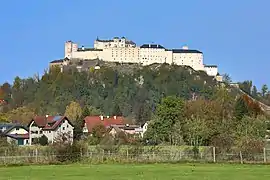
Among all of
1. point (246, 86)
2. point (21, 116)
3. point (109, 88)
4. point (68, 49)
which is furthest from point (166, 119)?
point (68, 49)

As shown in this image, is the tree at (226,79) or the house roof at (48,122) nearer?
the house roof at (48,122)

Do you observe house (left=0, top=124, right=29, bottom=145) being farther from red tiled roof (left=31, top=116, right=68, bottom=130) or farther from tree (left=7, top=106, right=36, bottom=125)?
tree (left=7, top=106, right=36, bottom=125)

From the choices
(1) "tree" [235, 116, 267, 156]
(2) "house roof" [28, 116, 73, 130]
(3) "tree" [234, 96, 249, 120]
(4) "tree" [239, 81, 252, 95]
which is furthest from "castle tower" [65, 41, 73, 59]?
(1) "tree" [235, 116, 267, 156]

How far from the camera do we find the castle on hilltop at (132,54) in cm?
17662

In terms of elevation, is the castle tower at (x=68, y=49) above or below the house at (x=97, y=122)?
above

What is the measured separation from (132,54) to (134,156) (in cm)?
14243

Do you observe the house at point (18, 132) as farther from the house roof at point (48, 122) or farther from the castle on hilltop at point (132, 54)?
the castle on hilltop at point (132, 54)

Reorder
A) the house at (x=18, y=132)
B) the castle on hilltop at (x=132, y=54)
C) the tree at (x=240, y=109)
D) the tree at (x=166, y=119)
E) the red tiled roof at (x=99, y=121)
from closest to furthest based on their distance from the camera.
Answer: the tree at (x=166, y=119) < the tree at (x=240, y=109) < the house at (x=18, y=132) < the red tiled roof at (x=99, y=121) < the castle on hilltop at (x=132, y=54)

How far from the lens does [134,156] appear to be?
38.0 m

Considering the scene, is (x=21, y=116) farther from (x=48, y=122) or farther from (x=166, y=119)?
(x=166, y=119)

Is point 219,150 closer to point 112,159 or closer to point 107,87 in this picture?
point 112,159

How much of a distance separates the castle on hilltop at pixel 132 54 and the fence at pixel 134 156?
137 metres

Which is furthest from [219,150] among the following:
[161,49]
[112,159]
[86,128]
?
[161,49]

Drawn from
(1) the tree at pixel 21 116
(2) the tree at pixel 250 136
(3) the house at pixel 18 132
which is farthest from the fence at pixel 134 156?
(1) the tree at pixel 21 116
